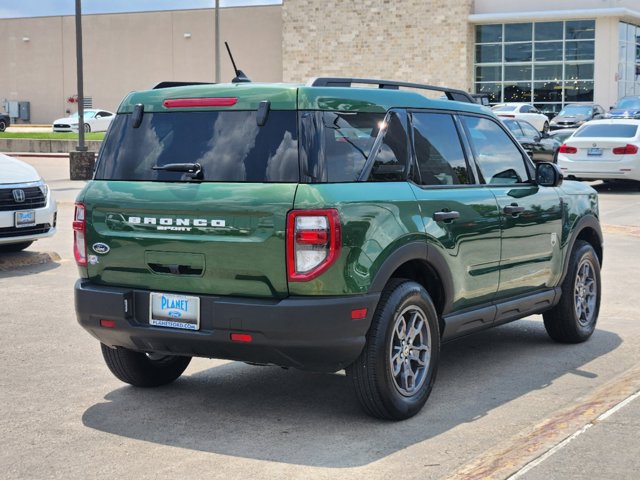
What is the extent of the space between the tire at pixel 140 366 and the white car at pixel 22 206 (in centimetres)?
557

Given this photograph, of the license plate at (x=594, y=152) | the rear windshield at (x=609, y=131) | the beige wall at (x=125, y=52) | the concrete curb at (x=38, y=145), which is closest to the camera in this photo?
the license plate at (x=594, y=152)

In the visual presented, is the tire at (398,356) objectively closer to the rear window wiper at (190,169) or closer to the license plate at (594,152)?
the rear window wiper at (190,169)

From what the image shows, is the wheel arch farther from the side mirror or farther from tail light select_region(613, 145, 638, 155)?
tail light select_region(613, 145, 638, 155)

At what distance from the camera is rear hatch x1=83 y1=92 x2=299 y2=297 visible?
5.61 metres

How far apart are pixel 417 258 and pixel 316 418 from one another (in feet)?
3.48

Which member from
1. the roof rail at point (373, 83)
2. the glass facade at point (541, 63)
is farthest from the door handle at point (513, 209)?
the glass facade at point (541, 63)

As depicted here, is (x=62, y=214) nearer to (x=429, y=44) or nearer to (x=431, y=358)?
(x=431, y=358)

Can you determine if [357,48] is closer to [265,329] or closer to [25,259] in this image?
[25,259]

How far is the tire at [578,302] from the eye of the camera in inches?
317

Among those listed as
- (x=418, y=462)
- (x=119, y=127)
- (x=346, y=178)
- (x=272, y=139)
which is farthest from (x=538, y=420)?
(x=119, y=127)

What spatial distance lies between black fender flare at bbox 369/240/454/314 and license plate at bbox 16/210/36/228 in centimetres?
687

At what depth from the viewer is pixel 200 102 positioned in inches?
237

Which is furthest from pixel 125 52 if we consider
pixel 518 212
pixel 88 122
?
pixel 518 212

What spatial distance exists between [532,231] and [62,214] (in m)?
12.3
